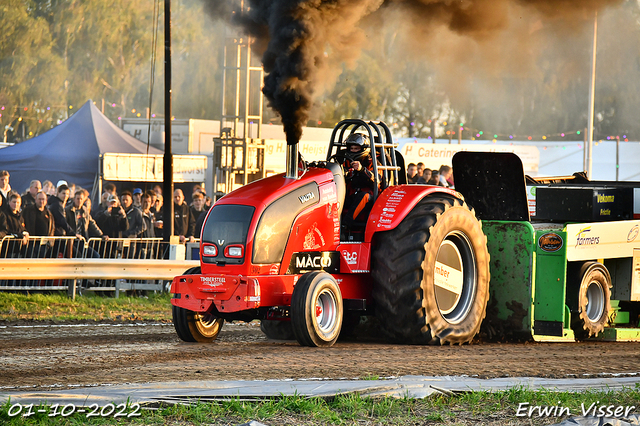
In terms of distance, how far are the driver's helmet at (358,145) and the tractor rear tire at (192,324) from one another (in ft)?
6.70

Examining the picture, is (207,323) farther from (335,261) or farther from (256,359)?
(256,359)

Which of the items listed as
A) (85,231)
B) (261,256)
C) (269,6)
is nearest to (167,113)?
(85,231)

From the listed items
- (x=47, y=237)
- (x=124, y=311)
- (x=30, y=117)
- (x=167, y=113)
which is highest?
(x=30, y=117)

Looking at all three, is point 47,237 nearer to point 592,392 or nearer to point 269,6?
point 269,6

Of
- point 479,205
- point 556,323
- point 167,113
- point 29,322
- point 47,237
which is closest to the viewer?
point 556,323

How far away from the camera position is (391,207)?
29.1ft

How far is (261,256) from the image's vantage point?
8148 mm

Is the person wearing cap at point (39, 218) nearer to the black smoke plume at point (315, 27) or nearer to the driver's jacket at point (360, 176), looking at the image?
the black smoke plume at point (315, 27)

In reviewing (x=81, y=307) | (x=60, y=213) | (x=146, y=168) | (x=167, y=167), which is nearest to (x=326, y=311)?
(x=81, y=307)

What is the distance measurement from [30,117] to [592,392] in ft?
175

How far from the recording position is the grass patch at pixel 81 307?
39.9 ft

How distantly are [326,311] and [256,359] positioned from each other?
1.28 metres

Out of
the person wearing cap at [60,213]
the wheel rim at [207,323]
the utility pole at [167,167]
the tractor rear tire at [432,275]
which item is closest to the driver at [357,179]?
the tractor rear tire at [432,275]

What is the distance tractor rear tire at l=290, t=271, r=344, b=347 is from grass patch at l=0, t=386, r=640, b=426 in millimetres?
2441
